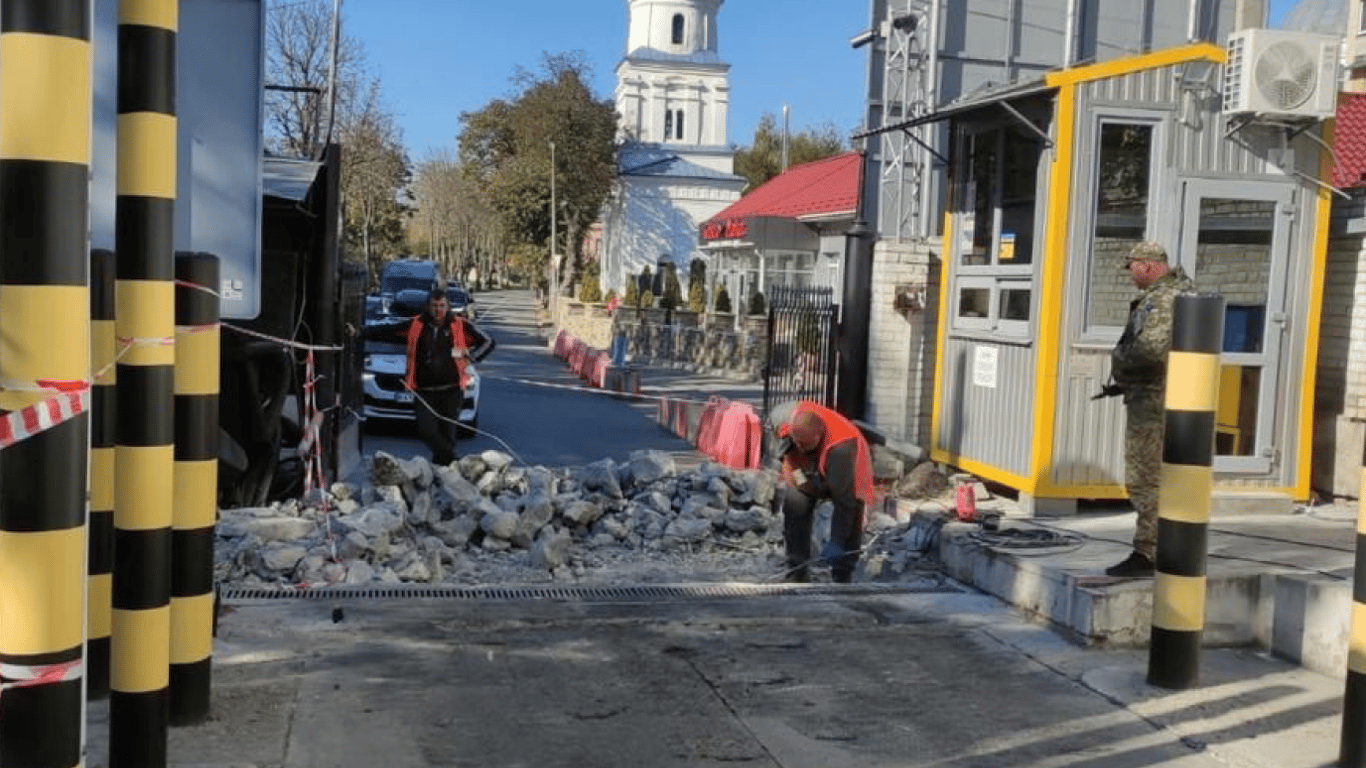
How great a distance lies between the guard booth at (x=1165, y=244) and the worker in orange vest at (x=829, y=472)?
1.32 m

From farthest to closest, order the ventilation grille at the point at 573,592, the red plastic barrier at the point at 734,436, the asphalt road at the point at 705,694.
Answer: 1. the red plastic barrier at the point at 734,436
2. the ventilation grille at the point at 573,592
3. the asphalt road at the point at 705,694

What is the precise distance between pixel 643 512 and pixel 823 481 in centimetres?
314

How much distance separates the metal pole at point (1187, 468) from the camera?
5008mm

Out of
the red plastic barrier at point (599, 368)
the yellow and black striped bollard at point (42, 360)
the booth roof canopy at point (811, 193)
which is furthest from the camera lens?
the booth roof canopy at point (811, 193)

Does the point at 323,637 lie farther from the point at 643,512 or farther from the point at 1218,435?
the point at 1218,435

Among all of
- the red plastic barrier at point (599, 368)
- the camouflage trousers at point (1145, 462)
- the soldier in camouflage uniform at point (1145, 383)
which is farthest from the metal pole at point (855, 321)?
the red plastic barrier at point (599, 368)

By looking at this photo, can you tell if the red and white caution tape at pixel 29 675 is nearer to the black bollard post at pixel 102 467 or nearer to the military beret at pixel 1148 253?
the black bollard post at pixel 102 467

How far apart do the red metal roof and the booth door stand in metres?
0.66

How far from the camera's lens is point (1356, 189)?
28.6 feet

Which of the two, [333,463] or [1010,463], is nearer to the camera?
[1010,463]

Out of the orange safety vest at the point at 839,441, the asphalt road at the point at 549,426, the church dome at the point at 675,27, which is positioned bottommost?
the asphalt road at the point at 549,426

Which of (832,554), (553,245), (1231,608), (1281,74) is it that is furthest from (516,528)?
(553,245)

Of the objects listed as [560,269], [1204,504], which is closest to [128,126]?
[1204,504]

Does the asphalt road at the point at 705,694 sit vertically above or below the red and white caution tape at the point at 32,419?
below
